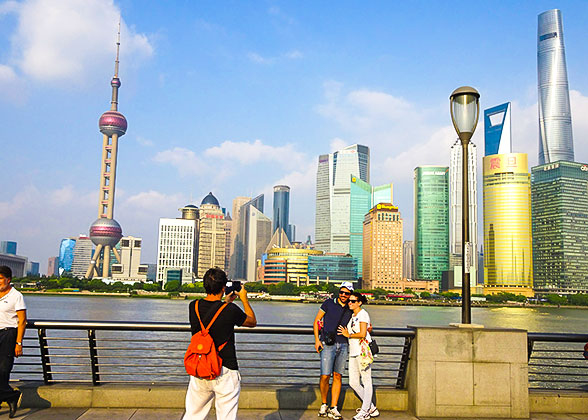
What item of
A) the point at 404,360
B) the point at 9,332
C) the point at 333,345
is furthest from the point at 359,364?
the point at 9,332

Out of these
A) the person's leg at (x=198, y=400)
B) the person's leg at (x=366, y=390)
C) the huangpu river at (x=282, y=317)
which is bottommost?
the huangpu river at (x=282, y=317)

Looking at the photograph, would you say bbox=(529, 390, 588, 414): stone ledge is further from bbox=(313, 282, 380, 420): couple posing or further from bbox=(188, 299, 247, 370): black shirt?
bbox=(188, 299, 247, 370): black shirt

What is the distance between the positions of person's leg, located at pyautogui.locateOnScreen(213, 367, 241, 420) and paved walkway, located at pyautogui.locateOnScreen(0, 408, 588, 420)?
2.33 m

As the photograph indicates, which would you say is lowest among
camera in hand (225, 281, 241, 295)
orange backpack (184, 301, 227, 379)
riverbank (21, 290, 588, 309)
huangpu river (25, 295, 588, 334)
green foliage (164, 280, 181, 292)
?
riverbank (21, 290, 588, 309)

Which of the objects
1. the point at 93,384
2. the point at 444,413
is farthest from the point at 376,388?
the point at 93,384

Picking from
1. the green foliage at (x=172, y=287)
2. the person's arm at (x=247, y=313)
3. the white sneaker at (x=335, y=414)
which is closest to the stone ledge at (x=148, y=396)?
the white sneaker at (x=335, y=414)

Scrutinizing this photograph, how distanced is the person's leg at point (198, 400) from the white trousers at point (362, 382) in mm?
2984

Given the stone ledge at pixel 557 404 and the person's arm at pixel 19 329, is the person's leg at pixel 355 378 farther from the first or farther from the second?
the person's arm at pixel 19 329

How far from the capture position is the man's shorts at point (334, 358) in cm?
851

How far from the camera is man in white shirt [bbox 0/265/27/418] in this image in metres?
7.79

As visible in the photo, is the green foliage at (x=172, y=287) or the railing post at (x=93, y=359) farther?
the green foliage at (x=172, y=287)

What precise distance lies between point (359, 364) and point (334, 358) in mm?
414

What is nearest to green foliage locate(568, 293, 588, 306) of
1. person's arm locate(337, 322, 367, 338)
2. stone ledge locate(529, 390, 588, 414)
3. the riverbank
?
the riverbank

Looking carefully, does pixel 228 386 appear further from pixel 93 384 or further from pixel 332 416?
pixel 93 384
